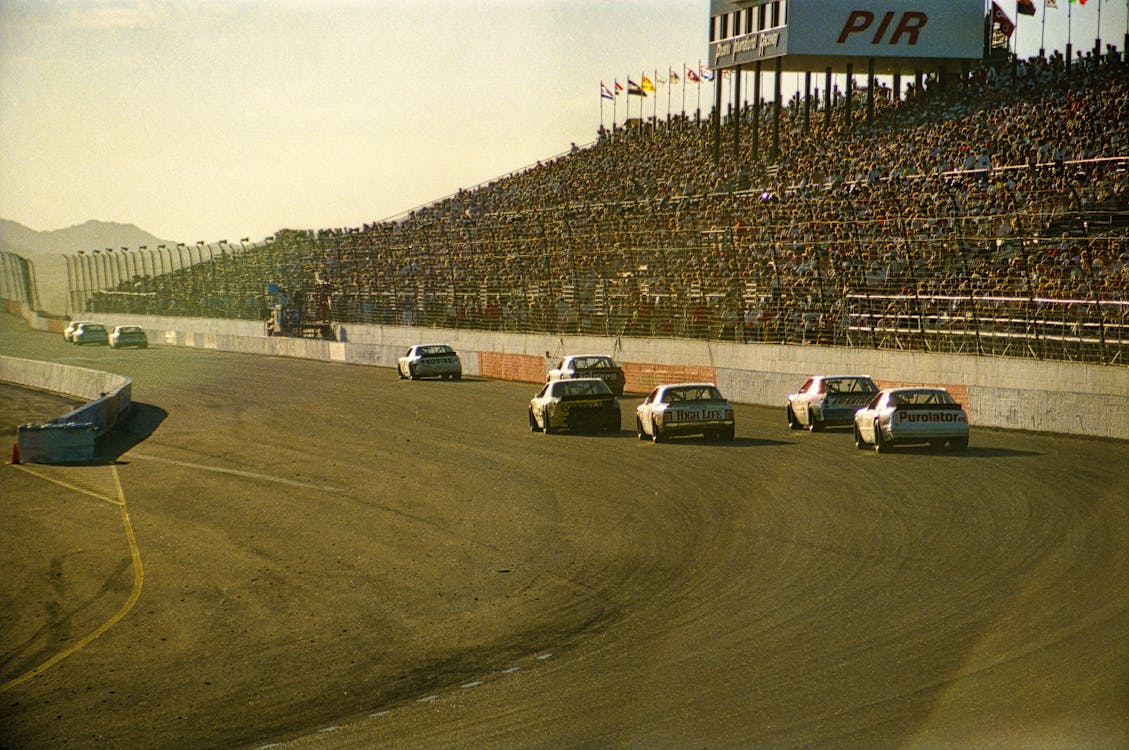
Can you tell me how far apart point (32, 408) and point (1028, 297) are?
27307 millimetres

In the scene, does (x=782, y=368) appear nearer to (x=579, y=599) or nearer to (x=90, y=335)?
(x=579, y=599)

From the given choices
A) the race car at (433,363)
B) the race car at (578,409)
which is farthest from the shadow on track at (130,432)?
the race car at (433,363)

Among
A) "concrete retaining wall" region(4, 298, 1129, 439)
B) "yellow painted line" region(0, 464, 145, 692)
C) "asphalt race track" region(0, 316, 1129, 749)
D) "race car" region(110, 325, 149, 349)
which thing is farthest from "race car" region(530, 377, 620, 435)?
"race car" region(110, 325, 149, 349)

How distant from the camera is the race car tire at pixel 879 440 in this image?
23328 mm

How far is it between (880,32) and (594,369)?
2353 cm

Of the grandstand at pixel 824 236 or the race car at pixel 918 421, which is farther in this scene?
the grandstand at pixel 824 236

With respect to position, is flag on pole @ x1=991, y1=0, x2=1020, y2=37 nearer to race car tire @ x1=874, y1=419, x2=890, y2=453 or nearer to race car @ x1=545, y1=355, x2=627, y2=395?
race car @ x1=545, y1=355, x2=627, y2=395

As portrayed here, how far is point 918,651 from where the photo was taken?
407 inches

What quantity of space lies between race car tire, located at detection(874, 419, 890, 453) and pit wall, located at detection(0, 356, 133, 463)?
1492 centimetres

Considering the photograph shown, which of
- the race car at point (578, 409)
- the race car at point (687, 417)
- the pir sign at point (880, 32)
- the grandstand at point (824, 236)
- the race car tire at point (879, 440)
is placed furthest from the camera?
the pir sign at point (880, 32)

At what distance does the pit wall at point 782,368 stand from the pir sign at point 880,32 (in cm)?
1724

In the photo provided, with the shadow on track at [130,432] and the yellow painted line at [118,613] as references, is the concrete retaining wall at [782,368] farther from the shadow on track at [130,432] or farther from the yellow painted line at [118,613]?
the yellow painted line at [118,613]

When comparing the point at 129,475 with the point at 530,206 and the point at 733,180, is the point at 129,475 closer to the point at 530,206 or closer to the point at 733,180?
the point at 733,180

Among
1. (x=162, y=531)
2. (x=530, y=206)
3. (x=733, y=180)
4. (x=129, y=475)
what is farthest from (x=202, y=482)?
(x=530, y=206)
